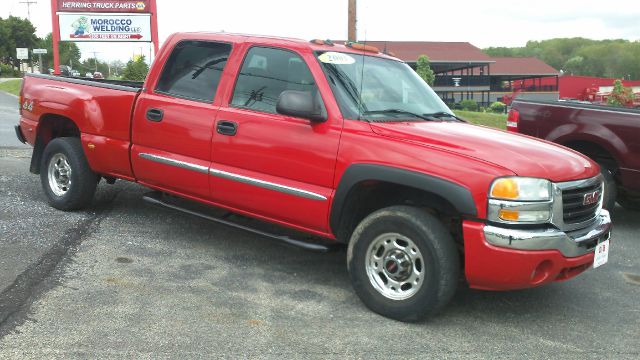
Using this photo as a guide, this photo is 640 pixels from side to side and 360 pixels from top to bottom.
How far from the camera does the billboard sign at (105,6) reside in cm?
1752

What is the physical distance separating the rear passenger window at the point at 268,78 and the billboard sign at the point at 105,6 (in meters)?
14.0

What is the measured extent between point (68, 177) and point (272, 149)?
281cm

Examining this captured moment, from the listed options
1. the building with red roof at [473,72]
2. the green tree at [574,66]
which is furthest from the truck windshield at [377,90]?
the green tree at [574,66]

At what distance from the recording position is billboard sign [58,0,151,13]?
17516 mm

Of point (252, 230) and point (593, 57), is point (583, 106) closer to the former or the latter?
point (252, 230)

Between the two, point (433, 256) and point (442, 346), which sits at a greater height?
point (433, 256)

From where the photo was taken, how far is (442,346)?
145 inches

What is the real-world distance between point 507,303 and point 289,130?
6.49 feet

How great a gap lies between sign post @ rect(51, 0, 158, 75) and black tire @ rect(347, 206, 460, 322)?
1493cm

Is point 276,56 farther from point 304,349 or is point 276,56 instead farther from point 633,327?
point 633,327

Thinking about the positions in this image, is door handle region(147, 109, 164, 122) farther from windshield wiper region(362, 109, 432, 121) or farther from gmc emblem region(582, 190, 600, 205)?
gmc emblem region(582, 190, 600, 205)

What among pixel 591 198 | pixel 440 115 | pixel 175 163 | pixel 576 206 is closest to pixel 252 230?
pixel 175 163

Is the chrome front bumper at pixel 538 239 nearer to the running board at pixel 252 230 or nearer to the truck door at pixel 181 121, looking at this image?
the running board at pixel 252 230

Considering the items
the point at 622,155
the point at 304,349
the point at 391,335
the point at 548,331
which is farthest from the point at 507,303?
the point at 622,155
